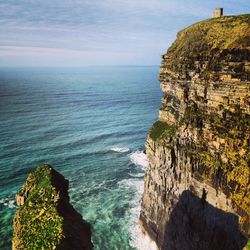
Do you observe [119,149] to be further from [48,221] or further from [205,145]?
[48,221]

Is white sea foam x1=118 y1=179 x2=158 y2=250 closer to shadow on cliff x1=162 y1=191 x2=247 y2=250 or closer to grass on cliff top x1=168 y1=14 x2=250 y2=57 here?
shadow on cliff x1=162 y1=191 x2=247 y2=250

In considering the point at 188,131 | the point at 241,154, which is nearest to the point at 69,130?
the point at 188,131

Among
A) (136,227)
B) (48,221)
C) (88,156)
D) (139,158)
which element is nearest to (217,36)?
(48,221)

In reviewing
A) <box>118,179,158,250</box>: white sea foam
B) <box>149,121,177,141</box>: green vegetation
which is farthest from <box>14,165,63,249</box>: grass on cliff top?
<box>118,179,158,250</box>: white sea foam

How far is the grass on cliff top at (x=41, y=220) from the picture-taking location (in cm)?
1494

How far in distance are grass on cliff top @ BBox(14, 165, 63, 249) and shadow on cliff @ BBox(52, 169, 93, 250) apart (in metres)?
0.41

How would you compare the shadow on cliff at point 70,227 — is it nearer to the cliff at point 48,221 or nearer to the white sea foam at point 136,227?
the cliff at point 48,221

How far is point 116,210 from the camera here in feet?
169

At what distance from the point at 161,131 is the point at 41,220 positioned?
2678cm

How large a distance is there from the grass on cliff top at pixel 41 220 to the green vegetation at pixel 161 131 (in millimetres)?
21390

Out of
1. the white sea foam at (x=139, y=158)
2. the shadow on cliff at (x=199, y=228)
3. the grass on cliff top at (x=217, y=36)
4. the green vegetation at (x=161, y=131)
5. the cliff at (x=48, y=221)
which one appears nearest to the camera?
the cliff at (x=48, y=221)

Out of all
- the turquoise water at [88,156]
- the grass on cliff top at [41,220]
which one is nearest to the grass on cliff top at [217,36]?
the grass on cliff top at [41,220]

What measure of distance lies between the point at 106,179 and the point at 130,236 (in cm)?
1885

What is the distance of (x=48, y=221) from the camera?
15945mm
